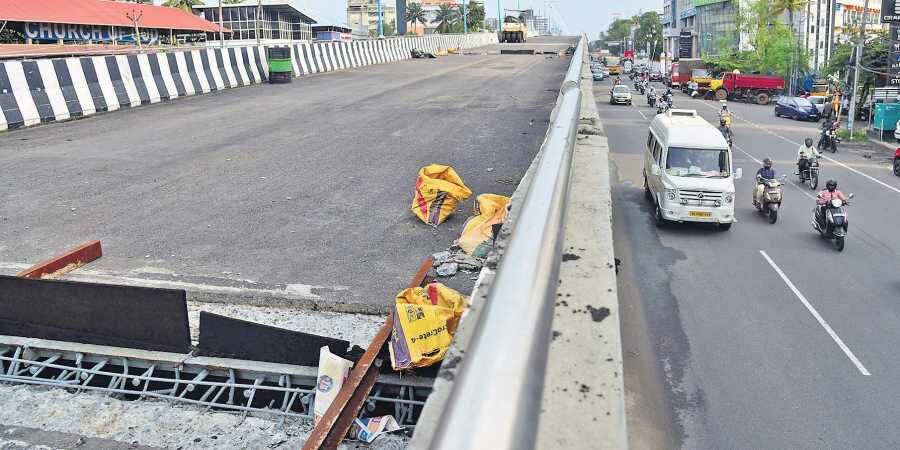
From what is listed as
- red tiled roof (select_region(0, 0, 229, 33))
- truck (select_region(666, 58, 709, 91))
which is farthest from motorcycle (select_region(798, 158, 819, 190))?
truck (select_region(666, 58, 709, 91))

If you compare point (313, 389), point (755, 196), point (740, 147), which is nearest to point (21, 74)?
point (313, 389)

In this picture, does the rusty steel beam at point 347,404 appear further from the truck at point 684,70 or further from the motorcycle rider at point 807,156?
the truck at point 684,70

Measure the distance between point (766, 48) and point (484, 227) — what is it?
69455mm

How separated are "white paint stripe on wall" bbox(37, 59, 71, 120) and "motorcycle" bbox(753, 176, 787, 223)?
16978 millimetres

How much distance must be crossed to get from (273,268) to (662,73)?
267ft

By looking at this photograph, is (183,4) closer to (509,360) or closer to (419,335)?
(419,335)

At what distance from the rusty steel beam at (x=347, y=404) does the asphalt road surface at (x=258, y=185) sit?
6.18 feet

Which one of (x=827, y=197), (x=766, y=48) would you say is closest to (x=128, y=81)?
(x=827, y=197)

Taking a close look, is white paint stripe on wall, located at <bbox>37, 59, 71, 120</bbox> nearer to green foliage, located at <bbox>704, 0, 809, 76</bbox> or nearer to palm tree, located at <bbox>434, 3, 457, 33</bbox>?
green foliage, located at <bbox>704, 0, 809, 76</bbox>

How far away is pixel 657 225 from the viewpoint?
16312 mm

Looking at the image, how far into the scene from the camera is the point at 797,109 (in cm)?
4031

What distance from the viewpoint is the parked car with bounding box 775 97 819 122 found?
4009 centimetres

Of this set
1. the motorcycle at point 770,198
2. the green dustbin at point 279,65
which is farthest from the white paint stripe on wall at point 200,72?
the motorcycle at point 770,198

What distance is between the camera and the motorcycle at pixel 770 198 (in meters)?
16.4
